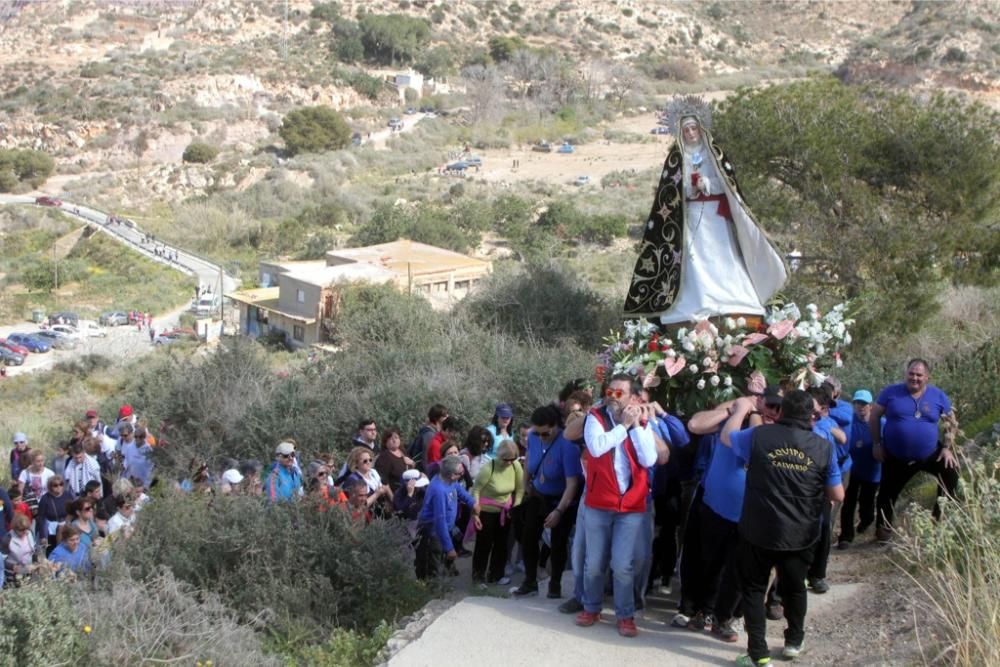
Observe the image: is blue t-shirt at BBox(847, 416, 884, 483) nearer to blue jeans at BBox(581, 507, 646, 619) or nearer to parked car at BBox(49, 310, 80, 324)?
blue jeans at BBox(581, 507, 646, 619)

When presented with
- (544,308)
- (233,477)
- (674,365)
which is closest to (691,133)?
(674,365)

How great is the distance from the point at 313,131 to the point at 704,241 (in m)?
60.0

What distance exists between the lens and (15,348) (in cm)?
3472

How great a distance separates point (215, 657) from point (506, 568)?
8.45 ft

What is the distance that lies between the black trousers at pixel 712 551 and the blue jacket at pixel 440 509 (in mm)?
1917

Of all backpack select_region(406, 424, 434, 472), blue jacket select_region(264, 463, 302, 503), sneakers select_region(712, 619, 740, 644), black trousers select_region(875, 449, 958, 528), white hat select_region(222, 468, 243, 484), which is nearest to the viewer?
sneakers select_region(712, 619, 740, 644)

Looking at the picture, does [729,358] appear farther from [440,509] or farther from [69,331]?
[69,331]

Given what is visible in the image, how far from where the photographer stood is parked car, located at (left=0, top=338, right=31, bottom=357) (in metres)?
34.4

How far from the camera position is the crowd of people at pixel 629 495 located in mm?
5410

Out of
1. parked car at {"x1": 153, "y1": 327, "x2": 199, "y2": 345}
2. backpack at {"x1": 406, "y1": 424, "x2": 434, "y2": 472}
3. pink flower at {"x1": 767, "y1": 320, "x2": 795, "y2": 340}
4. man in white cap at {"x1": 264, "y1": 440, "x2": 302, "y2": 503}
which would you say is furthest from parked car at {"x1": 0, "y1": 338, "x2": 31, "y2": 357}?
Answer: pink flower at {"x1": 767, "y1": 320, "x2": 795, "y2": 340}

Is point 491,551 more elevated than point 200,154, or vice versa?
point 491,551

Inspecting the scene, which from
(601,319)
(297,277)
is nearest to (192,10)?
(297,277)

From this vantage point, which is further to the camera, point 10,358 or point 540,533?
point 10,358

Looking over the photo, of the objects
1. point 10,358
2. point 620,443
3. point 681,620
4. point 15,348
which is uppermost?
point 620,443
